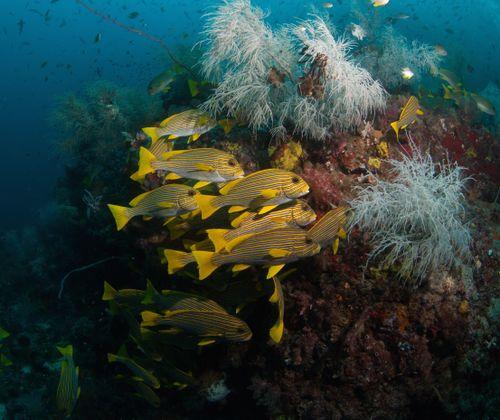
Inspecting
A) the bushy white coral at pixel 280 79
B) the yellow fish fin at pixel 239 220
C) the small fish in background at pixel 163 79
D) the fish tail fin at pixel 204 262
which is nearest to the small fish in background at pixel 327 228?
the yellow fish fin at pixel 239 220

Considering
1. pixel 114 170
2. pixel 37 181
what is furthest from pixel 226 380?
pixel 37 181

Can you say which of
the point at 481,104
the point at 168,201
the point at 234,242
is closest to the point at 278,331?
the point at 234,242

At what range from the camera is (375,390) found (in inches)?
122

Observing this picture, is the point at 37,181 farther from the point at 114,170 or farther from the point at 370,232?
the point at 370,232

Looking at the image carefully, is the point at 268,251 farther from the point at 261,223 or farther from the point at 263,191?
the point at 263,191

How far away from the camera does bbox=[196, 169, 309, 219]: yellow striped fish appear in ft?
9.27

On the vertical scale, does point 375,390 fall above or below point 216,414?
above

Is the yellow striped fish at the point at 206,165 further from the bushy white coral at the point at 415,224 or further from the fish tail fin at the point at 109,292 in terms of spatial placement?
the fish tail fin at the point at 109,292

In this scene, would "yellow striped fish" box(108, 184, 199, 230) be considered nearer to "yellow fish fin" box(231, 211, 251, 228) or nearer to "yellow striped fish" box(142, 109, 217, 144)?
"yellow fish fin" box(231, 211, 251, 228)

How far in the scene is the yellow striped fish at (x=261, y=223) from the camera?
8.88ft

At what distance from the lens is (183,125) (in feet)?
13.2

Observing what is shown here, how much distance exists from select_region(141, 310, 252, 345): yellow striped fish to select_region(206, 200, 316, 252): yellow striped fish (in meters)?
0.67

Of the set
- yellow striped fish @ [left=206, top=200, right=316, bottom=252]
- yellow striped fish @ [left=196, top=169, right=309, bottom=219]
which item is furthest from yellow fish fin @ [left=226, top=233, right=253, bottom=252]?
yellow striped fish @ [left=196, top=169, right=309, bottom=219]

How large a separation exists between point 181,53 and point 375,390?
8.44 metres
